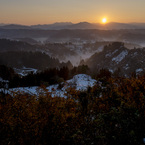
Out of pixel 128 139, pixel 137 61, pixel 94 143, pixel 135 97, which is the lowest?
pixel 137 61

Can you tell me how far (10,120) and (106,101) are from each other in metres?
7.28

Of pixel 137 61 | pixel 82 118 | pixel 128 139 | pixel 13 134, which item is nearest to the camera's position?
pixel 128 139

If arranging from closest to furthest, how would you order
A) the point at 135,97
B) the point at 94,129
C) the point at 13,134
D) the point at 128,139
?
the point at 128,139 < the point at 13,134 < the point at 94,129 < the point at 135,97

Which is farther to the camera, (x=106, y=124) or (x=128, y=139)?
(x=106, y=124)

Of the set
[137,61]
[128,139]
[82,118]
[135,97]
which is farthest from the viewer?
[137,61]

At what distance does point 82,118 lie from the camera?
941cm

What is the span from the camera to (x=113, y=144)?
7.29 metres

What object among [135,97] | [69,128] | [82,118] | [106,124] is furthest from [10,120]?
[135,97]

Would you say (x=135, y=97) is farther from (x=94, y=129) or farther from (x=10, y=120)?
(x=10, y=120)

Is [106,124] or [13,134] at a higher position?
[106,124]

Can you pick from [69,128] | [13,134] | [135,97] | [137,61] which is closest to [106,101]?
[135,97]

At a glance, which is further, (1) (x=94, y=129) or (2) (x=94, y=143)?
(1) (x=94, y=129)

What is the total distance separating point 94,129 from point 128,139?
218 cm

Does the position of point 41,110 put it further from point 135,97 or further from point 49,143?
point 135,97
